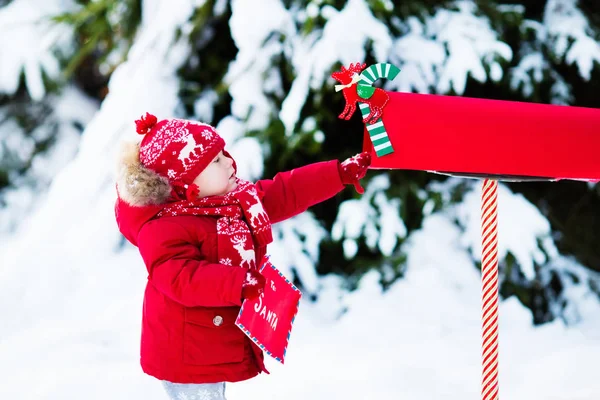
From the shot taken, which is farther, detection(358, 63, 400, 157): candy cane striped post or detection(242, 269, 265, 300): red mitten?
detection(358, 63, 400, 157): candy cane striped post

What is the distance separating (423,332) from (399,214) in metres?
0.59

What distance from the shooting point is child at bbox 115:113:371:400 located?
188 centimetres

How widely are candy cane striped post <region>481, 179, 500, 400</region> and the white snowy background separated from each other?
0.65 meters

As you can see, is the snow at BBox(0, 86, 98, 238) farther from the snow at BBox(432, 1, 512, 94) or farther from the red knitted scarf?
the red knitted scarf

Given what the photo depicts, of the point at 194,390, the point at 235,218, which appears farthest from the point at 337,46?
the point at 194,390

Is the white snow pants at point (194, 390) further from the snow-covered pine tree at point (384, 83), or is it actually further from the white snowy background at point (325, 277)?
the snow-covered pine tree at point (384, 83)

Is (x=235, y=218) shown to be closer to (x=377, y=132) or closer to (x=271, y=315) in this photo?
(x=271, y=315)

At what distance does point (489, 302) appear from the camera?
2148 millimetres

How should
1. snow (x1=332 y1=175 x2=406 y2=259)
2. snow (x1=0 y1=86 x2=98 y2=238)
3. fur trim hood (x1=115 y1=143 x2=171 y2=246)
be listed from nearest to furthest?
1. fur trim hood (x1=115 y1=143 x2=171 y2=246)
2. snow (x1=332 y1=175 x2=406 y2=259)
3. snow (x1=0 y1=86 x2=98 y2=238)

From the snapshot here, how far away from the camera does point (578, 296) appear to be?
361 cm

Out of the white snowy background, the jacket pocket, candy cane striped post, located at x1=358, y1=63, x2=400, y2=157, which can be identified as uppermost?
candy cane striped post, located at x1=358, y1=63, x2=400, y2=157

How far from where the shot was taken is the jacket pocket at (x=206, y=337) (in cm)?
191

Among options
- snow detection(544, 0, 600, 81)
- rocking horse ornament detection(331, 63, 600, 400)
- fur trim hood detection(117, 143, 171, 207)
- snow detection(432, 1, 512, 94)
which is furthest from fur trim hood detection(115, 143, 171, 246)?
snow detection(544, 0, 600, 81)

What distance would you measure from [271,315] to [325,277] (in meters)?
1.91
